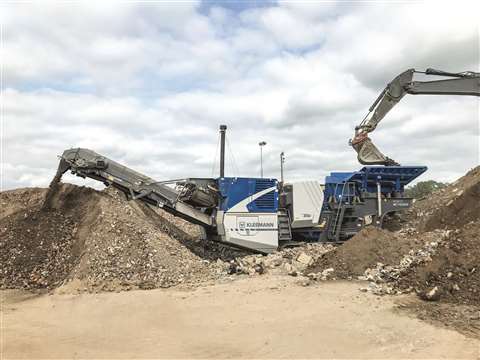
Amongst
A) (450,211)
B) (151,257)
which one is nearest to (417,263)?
(151,257)

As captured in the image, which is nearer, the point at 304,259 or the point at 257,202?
the point at 304,259

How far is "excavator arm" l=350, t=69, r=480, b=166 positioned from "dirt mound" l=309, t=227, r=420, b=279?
4897 millimetres

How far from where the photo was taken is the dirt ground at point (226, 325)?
6.59 meters

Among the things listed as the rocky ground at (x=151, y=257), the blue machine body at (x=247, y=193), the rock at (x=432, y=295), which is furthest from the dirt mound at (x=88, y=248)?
the rock at (x=432, y=295)

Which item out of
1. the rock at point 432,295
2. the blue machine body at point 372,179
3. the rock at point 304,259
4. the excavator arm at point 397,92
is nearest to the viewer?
the rock at point 432,295

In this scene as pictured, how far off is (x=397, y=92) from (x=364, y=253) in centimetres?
719

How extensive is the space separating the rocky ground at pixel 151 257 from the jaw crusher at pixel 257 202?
59cm

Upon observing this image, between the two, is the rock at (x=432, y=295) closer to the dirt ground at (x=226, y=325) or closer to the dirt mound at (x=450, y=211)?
the dirt ground at (x=226, y=325)

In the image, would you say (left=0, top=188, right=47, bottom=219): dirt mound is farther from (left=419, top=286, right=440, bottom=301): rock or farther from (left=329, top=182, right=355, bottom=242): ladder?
(left=419, top=286, right=440, bottom=301): rock

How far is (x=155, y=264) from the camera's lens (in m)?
10.9

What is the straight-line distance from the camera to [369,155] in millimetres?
16375

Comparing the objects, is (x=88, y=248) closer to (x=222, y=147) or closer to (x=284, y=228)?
(x=222, y=147)

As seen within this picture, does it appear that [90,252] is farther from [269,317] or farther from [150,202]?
[269,317]

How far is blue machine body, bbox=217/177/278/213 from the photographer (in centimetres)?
1341
